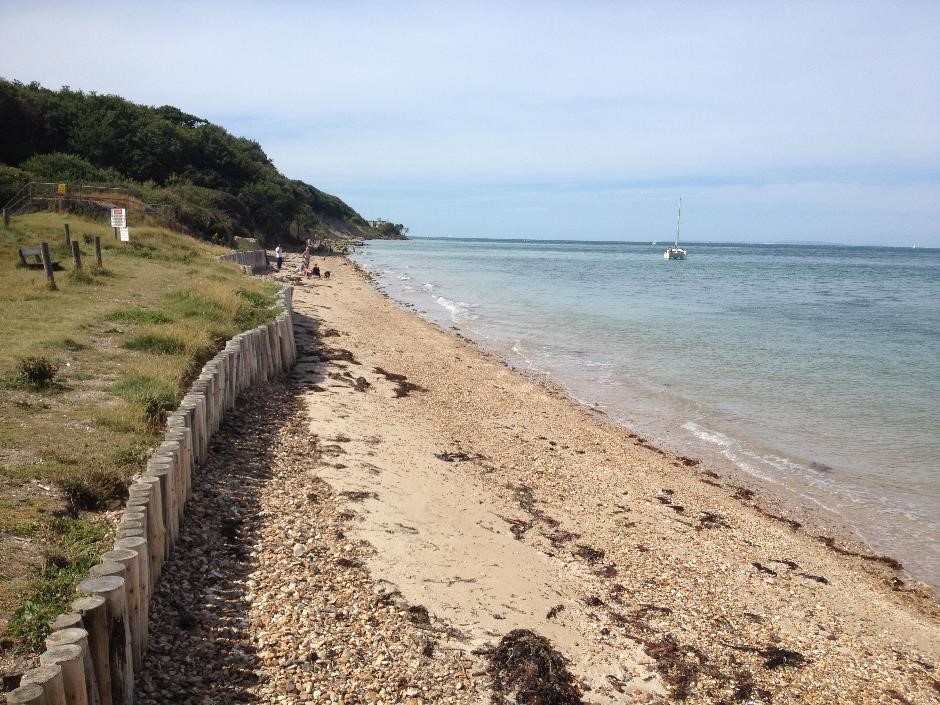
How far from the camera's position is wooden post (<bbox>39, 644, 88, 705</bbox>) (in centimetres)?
372

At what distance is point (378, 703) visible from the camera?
16.4ft

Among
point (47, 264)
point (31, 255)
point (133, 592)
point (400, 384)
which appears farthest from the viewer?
point (31, 255)

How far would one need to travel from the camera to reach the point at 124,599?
4422mm

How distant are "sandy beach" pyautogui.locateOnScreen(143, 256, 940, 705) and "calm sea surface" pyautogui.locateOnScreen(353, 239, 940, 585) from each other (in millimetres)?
1553

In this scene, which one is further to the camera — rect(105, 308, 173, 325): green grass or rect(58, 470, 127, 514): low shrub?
rect(105, 308, 173, 325): green grass

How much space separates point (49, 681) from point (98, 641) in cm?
58

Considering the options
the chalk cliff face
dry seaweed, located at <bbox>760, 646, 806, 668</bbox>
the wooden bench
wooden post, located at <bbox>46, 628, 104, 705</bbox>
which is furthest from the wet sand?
the chalk cliff face

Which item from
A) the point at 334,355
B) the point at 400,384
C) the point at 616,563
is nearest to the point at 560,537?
the point at 616,563

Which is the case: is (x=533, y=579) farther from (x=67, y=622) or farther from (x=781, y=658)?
(x=67, y=622)

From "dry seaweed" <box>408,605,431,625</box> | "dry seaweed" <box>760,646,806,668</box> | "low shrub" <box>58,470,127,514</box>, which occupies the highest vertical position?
"low shrub" <box>58,470,127,514</box>

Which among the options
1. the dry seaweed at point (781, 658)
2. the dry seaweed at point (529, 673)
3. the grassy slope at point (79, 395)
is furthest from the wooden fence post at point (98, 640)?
the dry seaweed at point (781, 658)

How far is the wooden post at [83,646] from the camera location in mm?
3863

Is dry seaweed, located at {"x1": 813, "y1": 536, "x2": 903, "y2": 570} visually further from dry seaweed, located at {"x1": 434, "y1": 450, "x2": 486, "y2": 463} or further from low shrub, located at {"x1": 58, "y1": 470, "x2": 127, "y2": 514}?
low shrub, located at {"x1": 58, "y1": 470, "x2": 127, "y2": 514}

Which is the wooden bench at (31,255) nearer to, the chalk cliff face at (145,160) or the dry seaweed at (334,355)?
the dry seaweed at (334,355)
